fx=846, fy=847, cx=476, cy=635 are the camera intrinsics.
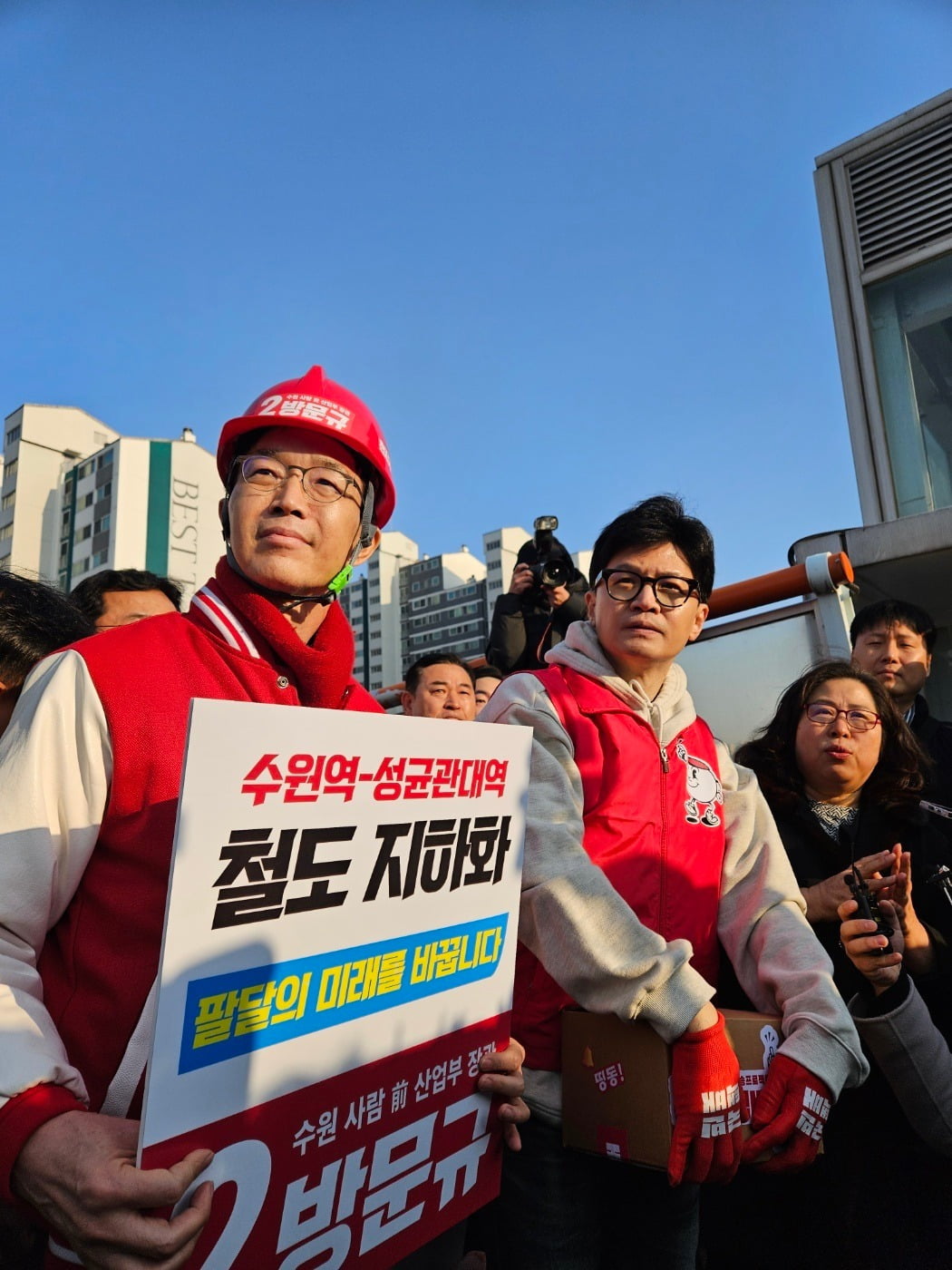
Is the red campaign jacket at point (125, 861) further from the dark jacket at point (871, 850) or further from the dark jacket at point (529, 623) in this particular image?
the dark jacket at point (529, 623)

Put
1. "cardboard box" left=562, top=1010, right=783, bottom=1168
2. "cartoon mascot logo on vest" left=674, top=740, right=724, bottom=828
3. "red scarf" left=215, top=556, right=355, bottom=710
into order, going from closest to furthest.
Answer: "red scarf" left=215, top=556, right=355, bottom=710, "cardboard box" left=562, top=1010, right=783, bottom=1168, "cartoon mascot logo on vest" left=674, top=740, right=724, bottom=828

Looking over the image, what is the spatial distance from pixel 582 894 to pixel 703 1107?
0.44 m

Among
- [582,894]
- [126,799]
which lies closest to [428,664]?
[582,894]

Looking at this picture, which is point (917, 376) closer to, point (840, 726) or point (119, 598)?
point (840, 726)

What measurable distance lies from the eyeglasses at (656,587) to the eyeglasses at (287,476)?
35.5 inches

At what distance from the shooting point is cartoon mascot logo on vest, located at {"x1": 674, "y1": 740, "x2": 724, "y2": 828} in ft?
7.06

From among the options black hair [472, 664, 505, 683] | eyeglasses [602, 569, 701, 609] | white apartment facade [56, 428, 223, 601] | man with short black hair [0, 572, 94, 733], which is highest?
white apartment facade [56, 428, 223, 601]

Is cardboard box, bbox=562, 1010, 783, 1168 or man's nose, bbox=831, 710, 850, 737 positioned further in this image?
man's nose, bbox=831, 710, 850, 737

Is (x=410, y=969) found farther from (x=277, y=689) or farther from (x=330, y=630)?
(x=330, y=630)

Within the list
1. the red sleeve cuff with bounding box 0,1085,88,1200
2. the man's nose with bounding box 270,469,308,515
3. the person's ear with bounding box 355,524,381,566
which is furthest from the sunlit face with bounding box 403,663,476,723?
the red sleeve cuff with bounding box 0,1085,88,1200

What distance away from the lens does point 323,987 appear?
121cm

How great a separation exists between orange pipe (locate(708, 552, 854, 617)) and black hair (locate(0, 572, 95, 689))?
8.47 ft

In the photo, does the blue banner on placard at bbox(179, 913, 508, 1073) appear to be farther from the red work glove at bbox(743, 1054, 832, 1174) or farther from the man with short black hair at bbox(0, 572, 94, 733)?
the man with short black hair at bbox(0, 572, 94, 733)

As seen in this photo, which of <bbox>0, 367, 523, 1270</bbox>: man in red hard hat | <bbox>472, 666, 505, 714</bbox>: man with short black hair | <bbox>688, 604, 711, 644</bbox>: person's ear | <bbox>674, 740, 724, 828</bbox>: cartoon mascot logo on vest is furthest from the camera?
<bbox>472, 666, 505, 714</bbox>: man with short black hair
